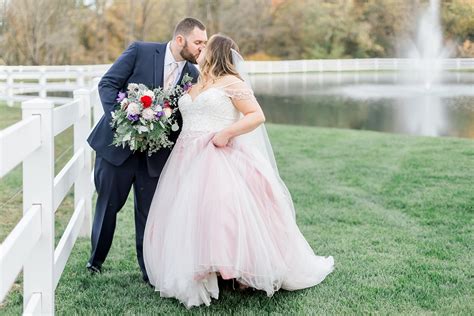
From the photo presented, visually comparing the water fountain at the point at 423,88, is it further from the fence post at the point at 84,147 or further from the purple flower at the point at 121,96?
the purple flower at the point at 121,96

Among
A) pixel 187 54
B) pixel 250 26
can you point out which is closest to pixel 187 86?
pixel 187 54

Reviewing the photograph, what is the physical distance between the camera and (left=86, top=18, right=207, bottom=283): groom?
4.35 metres

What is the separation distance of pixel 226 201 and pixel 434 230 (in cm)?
271

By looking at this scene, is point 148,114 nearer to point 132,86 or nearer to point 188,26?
point 132,86

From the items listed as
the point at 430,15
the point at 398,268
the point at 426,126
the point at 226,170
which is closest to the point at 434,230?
the point at 398,268

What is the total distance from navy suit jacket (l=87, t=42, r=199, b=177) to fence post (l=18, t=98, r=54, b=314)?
3.73ft

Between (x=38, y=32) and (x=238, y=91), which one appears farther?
(x=38, y=32)

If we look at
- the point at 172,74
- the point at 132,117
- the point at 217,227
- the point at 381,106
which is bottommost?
the point at 381,106

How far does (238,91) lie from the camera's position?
4059 millimetres

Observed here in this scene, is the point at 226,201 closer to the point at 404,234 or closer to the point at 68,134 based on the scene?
the point at 404,234

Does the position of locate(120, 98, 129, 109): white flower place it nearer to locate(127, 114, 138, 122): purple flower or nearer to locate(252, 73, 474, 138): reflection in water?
locate(127, 114, 138, 122): purple flower

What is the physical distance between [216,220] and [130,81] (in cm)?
122

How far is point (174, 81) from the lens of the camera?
449cm

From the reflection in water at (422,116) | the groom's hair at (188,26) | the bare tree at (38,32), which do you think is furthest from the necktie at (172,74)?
the bare tree at (38,32)
